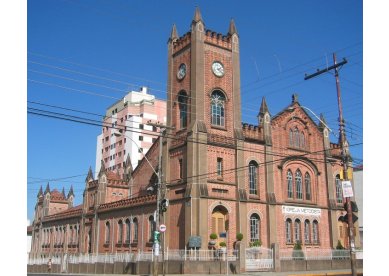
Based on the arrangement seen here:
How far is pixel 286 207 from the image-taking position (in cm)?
4091

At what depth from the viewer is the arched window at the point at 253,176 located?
3900 centimetres

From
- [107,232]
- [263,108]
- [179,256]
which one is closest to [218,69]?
[263,108]

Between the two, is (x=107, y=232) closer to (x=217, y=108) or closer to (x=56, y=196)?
(x=217, y=108)

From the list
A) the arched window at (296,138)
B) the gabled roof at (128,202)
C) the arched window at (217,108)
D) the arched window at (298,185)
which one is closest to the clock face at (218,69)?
the arched window at (217,108)

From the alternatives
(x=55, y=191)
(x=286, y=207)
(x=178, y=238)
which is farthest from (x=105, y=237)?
(x=55, y=191)

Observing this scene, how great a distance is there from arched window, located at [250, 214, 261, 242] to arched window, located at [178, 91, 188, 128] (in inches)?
397

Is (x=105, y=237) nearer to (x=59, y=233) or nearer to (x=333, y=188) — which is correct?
(x=59, y=233)

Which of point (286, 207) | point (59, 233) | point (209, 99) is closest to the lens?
point (209, 99)

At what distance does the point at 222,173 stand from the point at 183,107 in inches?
282

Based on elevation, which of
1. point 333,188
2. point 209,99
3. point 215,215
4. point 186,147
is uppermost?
point 209,99

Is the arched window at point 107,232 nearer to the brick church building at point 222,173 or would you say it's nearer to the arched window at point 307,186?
the brick church building at point 222,173

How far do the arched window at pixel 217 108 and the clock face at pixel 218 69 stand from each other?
1.70 m

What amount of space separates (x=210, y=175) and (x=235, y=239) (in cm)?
562

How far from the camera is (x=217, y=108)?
128 feet
